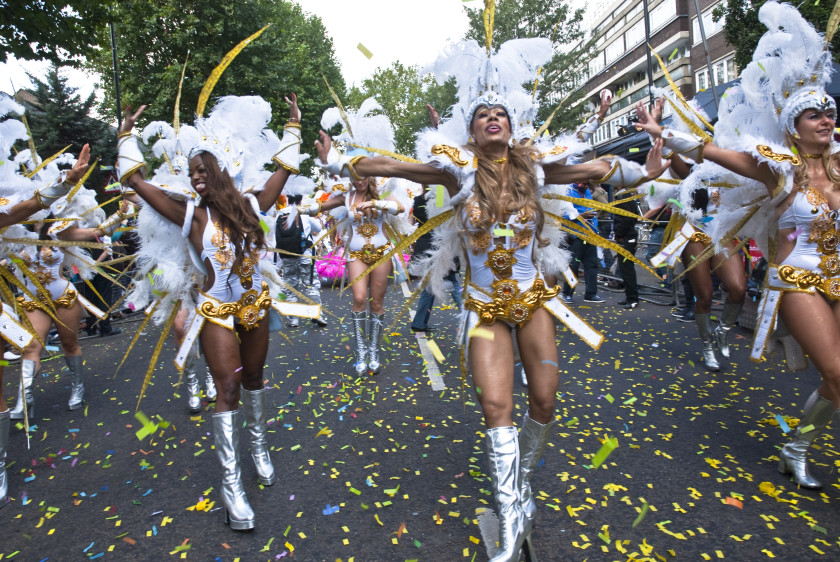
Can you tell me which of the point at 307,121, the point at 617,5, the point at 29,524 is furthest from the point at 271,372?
the point at 617,5

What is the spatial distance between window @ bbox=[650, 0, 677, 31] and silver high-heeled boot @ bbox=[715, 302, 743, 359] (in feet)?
123

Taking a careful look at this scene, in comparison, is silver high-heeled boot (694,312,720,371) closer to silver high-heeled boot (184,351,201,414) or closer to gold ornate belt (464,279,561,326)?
gold ornate belt (464,279,561,326)

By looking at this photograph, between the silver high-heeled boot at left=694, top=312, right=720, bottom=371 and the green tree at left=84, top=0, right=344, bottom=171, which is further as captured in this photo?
the green tree at left=84, top=0, right=344, bottom=171

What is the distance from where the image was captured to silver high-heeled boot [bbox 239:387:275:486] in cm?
363

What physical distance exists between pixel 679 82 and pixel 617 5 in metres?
10.5

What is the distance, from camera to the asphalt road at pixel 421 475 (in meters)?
2.88

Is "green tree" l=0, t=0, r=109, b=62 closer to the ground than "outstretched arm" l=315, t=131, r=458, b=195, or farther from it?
farther from it

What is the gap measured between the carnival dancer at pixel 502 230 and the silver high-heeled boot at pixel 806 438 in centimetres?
139

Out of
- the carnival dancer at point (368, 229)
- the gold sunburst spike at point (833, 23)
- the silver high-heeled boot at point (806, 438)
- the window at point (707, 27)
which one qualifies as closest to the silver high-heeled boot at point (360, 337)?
the carnival dancer at point (368, 229)

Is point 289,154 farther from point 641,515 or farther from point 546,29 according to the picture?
point 546,29

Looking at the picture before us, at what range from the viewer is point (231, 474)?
10.4 ft

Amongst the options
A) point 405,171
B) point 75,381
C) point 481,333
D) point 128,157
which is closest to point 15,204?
point 128,157

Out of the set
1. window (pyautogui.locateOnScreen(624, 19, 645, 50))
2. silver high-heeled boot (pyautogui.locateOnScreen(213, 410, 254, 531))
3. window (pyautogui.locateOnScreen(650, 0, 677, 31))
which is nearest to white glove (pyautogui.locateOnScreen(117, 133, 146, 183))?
silver high-heeled boot (pyautogui.locateOnScreen(213, 410, 254, 531))

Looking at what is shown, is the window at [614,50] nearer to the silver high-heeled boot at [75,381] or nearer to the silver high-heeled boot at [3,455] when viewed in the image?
the silver high-heeled boot at [75,381]
